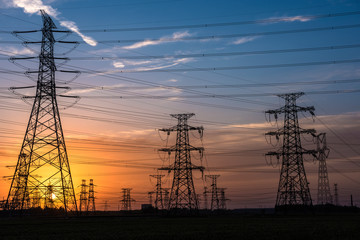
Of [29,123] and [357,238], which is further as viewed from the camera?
[29,123]

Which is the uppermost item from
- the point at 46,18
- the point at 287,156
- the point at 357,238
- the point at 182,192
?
the point at 46,18

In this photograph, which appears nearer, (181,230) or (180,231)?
(180,231)

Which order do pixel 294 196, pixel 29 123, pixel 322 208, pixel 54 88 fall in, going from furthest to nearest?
pixel 322 208 < pixel 294 196 < pixel 54 88 < pixel 29 123

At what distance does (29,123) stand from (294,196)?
1737 inches

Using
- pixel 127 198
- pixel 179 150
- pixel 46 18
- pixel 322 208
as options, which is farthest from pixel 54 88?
pixel 127 198

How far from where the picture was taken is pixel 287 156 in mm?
78188

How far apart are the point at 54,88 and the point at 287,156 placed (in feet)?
133

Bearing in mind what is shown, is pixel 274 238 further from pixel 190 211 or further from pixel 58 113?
pixel 190 211

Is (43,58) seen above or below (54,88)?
above

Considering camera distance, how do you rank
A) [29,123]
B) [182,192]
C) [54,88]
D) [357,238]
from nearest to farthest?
[357,238] < [29,123] < [54,88] < [182,192]

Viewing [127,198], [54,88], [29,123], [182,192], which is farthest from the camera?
[127,198]

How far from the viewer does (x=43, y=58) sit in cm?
5916

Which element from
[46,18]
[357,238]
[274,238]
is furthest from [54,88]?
[357,238]

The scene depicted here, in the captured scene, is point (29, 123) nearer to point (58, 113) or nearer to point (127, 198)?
point (58, 113)
